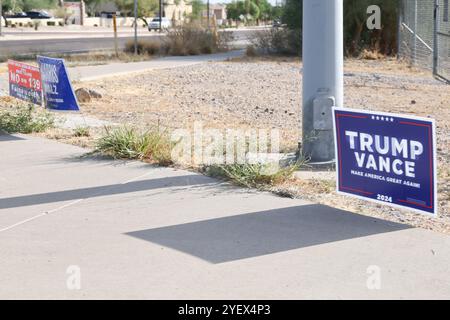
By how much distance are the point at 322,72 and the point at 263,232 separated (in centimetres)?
319

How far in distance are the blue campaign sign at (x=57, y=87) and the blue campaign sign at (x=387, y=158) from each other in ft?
21.7

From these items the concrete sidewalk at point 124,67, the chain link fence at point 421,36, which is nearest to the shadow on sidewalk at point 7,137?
the concrete sidewalk at point 124,67

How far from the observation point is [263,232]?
714 cm

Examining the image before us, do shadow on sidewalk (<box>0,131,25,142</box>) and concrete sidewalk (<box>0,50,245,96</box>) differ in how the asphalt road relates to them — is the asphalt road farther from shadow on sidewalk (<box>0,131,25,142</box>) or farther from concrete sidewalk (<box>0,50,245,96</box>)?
shadow on sidewalk (<box>0,131,25,142</box>)

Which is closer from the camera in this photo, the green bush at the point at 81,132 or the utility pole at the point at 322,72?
the utility pole at the point at 322,72

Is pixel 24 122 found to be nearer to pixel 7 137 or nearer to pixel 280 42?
pixel 7 137

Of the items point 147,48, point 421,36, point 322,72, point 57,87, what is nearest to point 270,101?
point 57,87

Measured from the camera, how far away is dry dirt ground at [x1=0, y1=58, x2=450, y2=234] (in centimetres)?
865

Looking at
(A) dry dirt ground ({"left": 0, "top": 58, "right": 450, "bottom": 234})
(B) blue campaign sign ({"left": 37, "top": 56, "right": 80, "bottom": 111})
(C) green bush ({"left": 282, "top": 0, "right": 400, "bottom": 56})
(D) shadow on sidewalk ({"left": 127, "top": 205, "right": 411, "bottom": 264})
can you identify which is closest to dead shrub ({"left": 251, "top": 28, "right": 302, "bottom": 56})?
(C) green bush ({"left": 282, "top": 0, "right": 400, "bottom": 56})

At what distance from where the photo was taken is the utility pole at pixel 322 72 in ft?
31.9

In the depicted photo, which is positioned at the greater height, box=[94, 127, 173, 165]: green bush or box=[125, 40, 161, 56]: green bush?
box=[125, 40, 161, 56]: green bush

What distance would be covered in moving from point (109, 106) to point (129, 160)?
578 cm

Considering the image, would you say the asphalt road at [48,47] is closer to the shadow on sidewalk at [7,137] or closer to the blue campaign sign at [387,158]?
the shadow on sidewalk at [7,137]

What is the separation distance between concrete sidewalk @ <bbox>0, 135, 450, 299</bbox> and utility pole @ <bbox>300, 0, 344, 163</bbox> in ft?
4.73
